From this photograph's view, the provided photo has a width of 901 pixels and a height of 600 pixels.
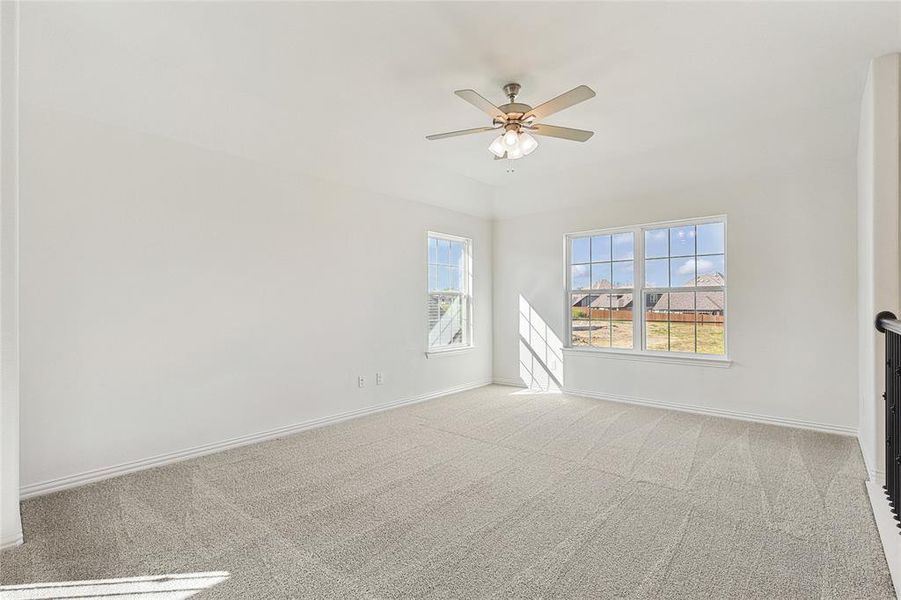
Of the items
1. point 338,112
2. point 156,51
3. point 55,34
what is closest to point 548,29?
point 338,112

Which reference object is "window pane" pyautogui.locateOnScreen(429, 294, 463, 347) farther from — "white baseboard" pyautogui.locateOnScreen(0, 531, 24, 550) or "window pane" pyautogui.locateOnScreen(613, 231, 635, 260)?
"white baseboard" pyautogui.locateOnScreen(0, 531, 24, 550)

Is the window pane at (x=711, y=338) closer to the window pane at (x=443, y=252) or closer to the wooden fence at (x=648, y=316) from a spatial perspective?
the wooden fence at (x=648, y=316)

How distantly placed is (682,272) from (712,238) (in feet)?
1.48

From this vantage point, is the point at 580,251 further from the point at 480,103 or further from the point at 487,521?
the point at 487,521

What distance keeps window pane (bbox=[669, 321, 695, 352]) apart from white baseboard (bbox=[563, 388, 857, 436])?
60 centimetres

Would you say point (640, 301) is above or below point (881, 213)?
below

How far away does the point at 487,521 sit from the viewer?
2.36 metres

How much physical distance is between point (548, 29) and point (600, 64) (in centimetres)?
54

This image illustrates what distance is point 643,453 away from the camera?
11.1ft

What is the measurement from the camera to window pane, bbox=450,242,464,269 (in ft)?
19.1

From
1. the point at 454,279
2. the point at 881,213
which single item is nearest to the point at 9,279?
the point at 454,279

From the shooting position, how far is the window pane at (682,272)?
472 cm

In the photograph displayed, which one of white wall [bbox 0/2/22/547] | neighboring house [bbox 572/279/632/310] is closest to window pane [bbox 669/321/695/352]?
neighboring house [bbox 572/279/632/310]

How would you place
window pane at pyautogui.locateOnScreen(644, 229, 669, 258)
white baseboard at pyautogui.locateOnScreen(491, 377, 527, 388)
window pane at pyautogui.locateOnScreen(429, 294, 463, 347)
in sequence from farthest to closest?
white baseboard at pyautogui.locateOnScreen(491, 377, 527, 388)
window pane at pyautogui.locateOnScreen(429, 294, 463, 347)
window pane at pyautogui.locateOnScreen(644, 229, 669, 258)
